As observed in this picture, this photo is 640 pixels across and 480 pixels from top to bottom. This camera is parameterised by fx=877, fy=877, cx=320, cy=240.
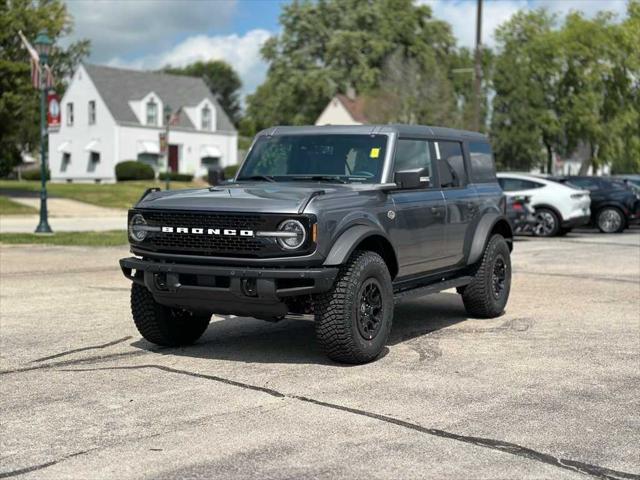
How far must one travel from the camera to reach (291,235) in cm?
634

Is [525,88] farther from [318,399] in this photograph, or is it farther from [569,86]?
[318,399]

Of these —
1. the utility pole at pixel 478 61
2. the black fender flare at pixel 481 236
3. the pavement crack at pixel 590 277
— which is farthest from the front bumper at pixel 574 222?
the black fender flare at pixel 481 236

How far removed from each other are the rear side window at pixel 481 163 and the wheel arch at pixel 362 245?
2.27 m

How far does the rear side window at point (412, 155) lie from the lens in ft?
25.8

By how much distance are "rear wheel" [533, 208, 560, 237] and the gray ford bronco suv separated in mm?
14403

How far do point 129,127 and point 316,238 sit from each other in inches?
2037

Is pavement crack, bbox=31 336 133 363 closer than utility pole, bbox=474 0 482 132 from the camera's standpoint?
Yes

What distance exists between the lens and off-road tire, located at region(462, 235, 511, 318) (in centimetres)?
897

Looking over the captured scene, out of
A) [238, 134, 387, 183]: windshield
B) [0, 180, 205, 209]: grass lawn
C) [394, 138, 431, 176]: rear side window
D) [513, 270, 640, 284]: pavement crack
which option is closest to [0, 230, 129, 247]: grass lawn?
[513, 270, 640, 284]: pavement crack

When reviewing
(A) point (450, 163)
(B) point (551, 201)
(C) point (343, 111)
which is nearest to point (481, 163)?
(A) point (450, 163)

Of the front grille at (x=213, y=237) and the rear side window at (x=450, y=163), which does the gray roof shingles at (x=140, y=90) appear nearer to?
the rear side window at (x=450, y=163)

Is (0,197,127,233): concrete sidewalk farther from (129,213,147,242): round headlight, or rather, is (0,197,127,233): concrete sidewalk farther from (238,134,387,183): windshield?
(129,213,147,242): round headlight

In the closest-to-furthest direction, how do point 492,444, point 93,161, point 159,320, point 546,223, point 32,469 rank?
1. point 32,469
2. point 492,444
3. point 159,320
4. point 546,223
5. point 93,161

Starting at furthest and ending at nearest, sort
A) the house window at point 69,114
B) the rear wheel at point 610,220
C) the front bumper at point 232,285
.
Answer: the house window at point 69,114, the rear wheel at point 610,220, the front bumper at point 232,285
